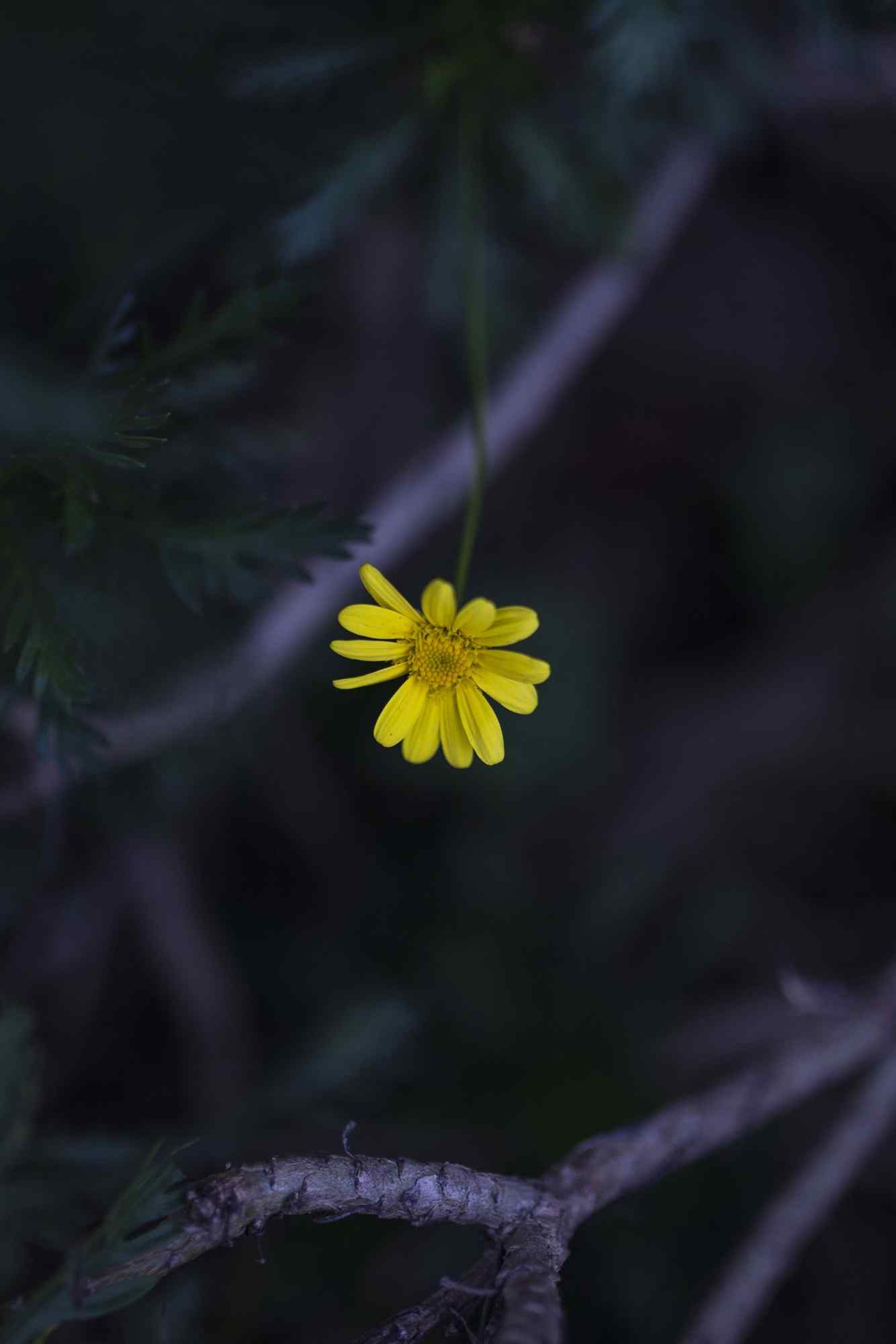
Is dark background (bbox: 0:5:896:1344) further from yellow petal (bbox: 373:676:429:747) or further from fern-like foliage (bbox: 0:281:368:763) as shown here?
yellow petal (bbox: 373:676:429:747)

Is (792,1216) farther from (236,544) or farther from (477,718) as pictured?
(236,544)

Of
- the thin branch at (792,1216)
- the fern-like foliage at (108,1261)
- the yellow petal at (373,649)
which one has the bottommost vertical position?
the thin branch at (792,1216)

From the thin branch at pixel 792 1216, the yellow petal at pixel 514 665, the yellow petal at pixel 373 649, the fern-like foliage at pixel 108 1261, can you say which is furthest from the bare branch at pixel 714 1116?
the yellow petal at pixel 373 649

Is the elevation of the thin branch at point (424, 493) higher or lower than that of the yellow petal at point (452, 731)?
higher

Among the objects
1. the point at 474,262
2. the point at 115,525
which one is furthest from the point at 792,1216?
the point at 474,262

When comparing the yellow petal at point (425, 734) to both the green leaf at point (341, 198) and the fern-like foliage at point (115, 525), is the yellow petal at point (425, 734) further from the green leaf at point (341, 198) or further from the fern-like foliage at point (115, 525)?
the green leaf at point (341, 198)

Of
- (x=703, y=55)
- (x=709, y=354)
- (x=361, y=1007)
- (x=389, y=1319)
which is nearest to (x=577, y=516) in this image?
(x=709, y=354)

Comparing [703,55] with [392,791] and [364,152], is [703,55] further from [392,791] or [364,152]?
[392,791]
